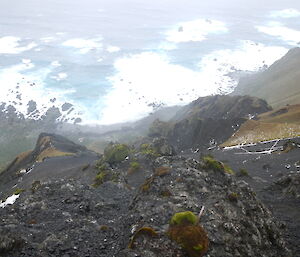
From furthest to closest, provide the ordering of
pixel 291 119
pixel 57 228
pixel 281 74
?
pixel 281 74, pixel 291 119, pixel 57 228

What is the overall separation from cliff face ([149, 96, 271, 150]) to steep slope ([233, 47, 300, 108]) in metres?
29.8

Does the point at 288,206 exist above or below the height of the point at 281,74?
above

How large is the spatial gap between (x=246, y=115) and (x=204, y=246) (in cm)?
9104

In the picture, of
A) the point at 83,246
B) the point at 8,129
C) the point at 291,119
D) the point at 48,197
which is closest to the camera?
the point at 83,246

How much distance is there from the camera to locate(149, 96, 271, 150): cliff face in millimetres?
83125

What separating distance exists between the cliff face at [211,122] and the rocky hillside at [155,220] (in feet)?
176

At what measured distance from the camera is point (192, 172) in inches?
1025

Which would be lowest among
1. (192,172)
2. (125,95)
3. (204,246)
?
(125,95)

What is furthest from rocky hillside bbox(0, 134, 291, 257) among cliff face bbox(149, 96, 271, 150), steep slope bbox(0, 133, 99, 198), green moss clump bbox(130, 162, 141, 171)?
cliff face bbox(149, 96, 271, 150)

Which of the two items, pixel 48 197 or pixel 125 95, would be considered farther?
pixel 125 95

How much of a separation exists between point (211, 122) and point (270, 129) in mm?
17494

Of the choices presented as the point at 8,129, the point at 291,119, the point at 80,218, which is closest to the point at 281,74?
the point at 291,119

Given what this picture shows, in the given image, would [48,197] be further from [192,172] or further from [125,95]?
[125,95]

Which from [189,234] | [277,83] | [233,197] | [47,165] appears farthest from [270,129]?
[277,83]
